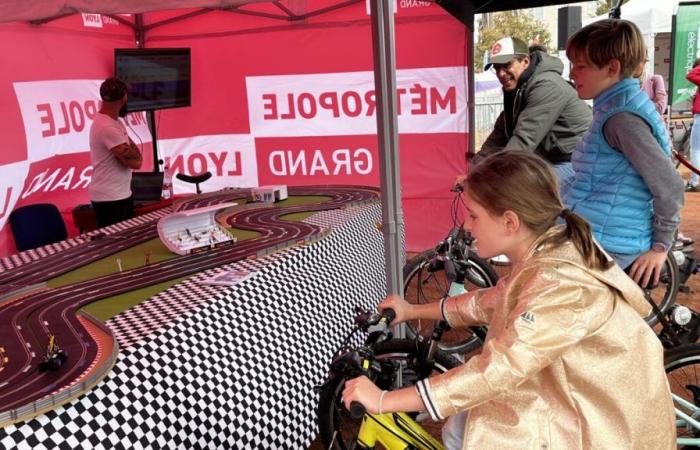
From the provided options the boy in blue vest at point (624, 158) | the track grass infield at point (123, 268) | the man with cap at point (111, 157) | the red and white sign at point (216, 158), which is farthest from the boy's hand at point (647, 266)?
the red and white sign at point (216, 158)

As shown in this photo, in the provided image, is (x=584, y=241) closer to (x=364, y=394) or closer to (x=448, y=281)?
(x=364, y=394)

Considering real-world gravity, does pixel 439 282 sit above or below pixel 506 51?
below

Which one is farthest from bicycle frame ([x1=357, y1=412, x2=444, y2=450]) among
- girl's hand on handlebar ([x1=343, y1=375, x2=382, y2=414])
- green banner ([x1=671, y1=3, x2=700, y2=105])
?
green banner ([x1=671, y1=3, x2=700, y2=105])

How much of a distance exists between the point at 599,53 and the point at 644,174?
0.42 meters

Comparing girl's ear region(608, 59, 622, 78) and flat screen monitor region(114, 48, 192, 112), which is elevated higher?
flat screen monitor region(114, 48, 192, 112)

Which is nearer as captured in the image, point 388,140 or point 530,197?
point 530,197

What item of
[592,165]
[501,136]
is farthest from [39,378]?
[501,136]

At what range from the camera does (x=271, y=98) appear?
21.0ft

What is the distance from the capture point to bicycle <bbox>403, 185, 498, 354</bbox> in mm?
3482

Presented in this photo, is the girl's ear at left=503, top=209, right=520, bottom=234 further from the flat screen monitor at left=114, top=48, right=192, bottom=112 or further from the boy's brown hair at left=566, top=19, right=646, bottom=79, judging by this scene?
the flat screen monitor at left=114, top=48, right=192, bottom=112

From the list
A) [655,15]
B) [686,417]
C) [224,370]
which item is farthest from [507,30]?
[224,370]

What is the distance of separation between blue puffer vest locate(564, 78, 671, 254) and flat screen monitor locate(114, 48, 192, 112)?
4.33 meters

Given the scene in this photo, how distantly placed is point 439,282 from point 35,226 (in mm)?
2530

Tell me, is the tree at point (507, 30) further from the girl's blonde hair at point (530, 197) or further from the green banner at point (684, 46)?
the girl's blonde hair at point (530, 197)
